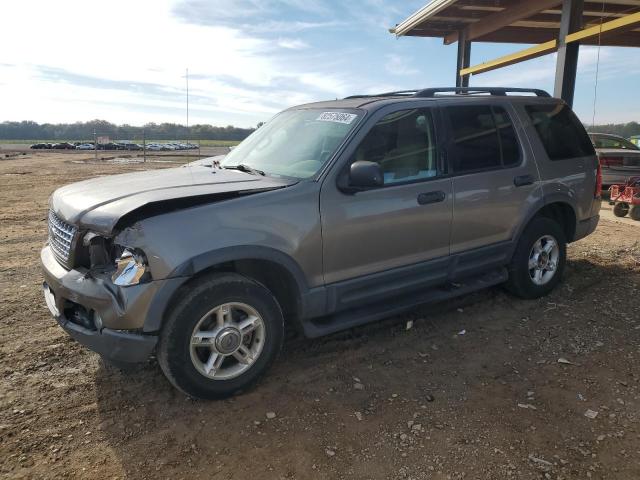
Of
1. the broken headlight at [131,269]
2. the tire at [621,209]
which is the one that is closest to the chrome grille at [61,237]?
the broken headlight at [131,269]

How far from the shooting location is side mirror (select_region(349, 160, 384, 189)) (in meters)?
3.40

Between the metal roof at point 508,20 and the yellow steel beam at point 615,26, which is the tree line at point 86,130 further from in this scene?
the yellow steel beam at point 615,26

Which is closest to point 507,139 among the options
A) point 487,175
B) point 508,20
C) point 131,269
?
point 487,175

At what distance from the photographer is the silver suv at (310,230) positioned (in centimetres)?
299

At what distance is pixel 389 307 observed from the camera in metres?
3.94

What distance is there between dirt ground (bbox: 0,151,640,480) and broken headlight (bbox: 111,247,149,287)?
887mm

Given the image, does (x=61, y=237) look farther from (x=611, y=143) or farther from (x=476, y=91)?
(x=611, y=143)

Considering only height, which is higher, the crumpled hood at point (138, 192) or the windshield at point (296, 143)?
the windshield at point (296, 143)

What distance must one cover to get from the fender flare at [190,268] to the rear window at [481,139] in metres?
1.93

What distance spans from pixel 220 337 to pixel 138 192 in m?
1.10

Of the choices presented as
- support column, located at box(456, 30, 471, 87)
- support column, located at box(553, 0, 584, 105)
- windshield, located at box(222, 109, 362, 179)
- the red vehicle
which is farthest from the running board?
support column, located at box(456, 30, 471, 87)

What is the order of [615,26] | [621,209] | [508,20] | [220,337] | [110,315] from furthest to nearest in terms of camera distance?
[508,20], [621,209], [615,26], [220,337], [110,315]

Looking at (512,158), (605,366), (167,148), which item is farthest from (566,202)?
(167,148)

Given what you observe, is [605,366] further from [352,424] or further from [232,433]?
[232,433]
